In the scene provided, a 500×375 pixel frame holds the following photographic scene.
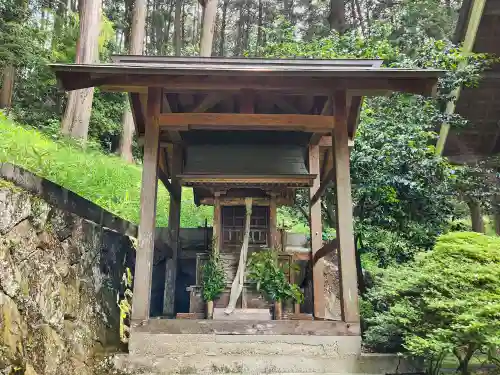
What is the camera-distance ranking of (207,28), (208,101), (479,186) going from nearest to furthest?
(208,101) < (479,186) < (207,28)

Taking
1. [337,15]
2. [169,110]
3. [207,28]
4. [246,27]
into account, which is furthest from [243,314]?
[246,27]

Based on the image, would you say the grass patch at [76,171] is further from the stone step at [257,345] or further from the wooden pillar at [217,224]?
the stone step at [257,345]

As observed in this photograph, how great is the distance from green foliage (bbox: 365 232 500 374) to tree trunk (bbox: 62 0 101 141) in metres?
8.57

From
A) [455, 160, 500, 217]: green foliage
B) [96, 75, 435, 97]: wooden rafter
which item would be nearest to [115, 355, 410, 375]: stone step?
[96, 75, 435, 97]: wooden rafter

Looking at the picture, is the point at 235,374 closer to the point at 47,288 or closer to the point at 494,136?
the point at 47,288

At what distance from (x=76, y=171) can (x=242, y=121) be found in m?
3.68

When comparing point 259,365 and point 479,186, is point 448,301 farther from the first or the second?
point 479,186

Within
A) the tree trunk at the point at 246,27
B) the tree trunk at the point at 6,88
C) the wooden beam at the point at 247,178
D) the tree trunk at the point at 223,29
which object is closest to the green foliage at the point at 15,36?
the tree trunk at the point at 6,88

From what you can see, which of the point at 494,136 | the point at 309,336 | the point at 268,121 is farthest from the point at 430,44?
the point at 309,336

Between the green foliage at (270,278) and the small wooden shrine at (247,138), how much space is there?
0.33 metres

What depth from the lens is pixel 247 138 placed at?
6.57m

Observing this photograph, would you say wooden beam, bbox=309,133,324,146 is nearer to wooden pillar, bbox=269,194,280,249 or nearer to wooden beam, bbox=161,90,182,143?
wooden pillar, bbox=269,194,280,249

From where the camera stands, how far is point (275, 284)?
21.1 ft

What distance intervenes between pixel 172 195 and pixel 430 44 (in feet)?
18.8
